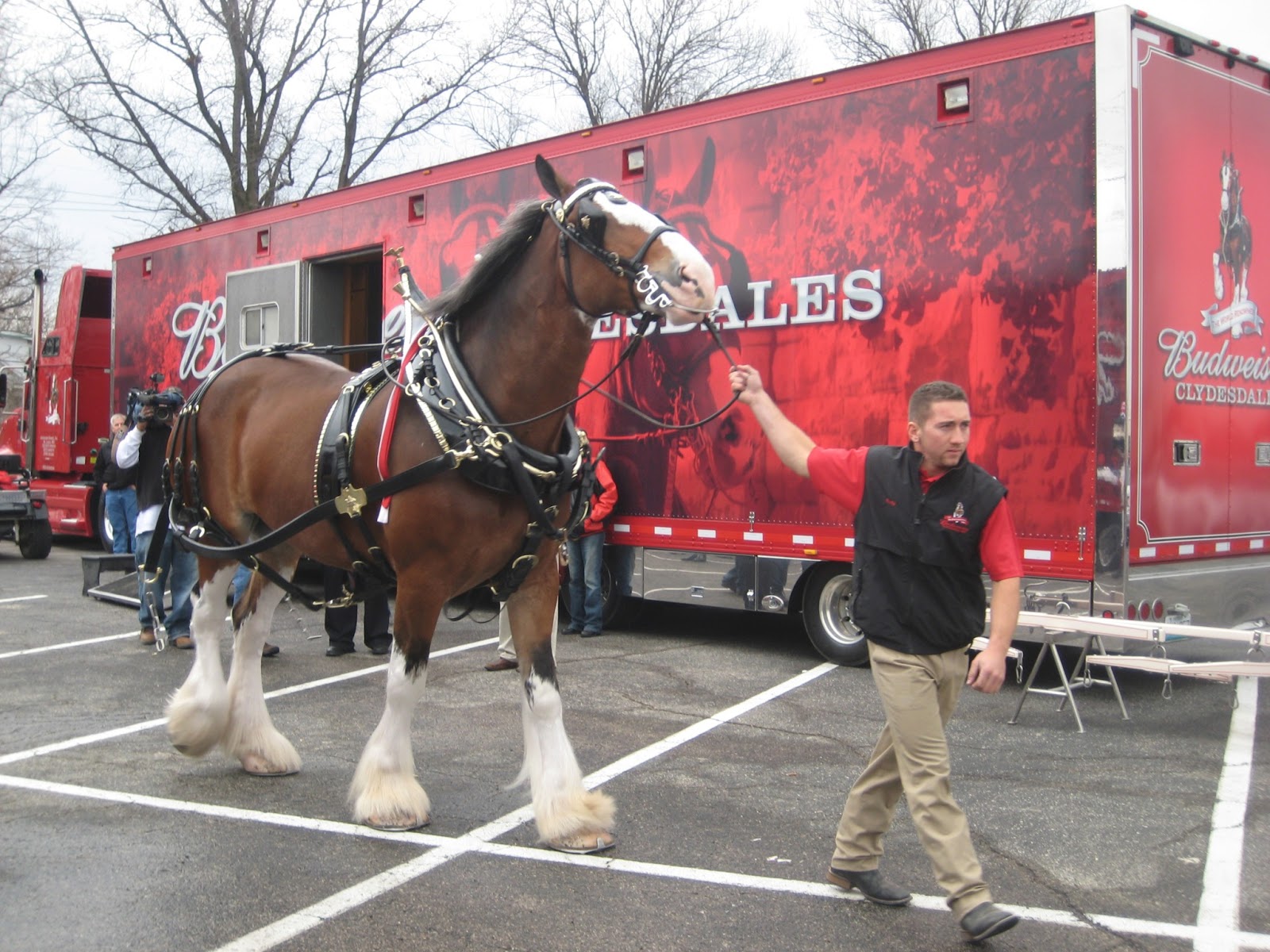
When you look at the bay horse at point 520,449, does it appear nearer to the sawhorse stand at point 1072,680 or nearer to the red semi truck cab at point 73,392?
the sawhorse stand at point 1072,680

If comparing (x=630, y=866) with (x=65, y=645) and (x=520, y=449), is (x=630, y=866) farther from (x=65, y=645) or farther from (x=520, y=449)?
(x=65, y=645)

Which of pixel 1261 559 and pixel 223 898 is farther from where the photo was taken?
pixel 1261 559

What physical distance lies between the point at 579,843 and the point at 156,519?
A: 5509mm

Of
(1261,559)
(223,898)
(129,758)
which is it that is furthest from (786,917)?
(1261,559)

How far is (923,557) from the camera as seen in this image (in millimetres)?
3381

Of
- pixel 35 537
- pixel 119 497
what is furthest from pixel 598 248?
pixel 35 537

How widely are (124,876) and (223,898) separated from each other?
0.43 metres

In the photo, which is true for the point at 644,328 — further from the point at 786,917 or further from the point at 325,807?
the point at 325,807

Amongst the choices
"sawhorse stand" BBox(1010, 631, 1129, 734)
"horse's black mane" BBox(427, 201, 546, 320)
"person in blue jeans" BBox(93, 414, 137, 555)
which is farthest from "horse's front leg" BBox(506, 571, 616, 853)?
"person in blue jeans" BBox(93, 414, 137, 555)

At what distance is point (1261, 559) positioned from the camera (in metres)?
7.01

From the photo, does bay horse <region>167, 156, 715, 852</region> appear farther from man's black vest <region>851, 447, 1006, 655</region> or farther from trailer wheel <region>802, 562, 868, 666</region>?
trailer wheel <region>802, 562, 868, 666</region>

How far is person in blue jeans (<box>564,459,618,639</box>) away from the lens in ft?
27.4

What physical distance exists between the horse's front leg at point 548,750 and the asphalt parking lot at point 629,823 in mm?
88

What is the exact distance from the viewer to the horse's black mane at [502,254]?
421 cm
